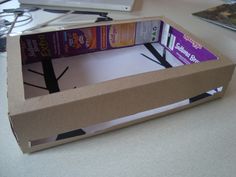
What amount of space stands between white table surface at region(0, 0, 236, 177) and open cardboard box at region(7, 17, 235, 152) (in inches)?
0.8

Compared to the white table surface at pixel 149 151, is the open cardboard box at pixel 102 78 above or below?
above

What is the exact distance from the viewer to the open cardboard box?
0.32 m

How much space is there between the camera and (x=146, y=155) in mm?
356

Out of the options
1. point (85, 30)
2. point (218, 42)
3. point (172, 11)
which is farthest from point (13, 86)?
point (172, 11)

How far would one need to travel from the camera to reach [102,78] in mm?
504

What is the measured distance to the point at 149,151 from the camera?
0.36 meters

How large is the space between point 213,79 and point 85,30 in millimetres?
342

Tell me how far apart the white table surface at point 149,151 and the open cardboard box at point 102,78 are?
2 centimetres

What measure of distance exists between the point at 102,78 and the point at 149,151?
22 centimetres

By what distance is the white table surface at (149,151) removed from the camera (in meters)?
0.33

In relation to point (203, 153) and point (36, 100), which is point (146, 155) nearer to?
point (203, 153)

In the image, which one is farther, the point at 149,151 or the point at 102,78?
the point at 102,78

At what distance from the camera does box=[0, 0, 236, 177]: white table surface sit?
1.09 feet

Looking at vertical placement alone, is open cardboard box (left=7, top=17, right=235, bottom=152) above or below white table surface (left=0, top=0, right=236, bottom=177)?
above
